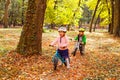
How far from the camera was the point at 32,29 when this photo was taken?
1194 centimetres

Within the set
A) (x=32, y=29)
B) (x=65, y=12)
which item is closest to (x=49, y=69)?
(x=32, y=29)

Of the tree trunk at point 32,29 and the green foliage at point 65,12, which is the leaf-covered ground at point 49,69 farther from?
the green foliage at point 65,12

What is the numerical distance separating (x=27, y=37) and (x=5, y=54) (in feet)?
4.77

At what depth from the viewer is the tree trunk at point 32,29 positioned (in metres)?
11.9

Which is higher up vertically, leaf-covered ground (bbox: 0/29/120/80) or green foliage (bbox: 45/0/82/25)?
green foliage (bbox: 45/0/82/25)

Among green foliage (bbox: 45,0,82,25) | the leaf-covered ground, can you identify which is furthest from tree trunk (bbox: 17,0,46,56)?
green foliage (bbox: 45,0,82,25)

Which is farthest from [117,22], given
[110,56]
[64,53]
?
[64,53]

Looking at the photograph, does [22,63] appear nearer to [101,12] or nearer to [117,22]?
[117,22]

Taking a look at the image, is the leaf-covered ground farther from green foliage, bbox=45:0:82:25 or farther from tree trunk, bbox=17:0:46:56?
green foliage, bbox=45:0:82:25

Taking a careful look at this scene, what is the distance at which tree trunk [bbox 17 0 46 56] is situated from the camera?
11.9 metres

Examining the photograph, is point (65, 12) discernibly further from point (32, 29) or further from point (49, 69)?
point (49, 69)

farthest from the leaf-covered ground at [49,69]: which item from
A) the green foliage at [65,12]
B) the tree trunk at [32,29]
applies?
the green foliage at [65,12]

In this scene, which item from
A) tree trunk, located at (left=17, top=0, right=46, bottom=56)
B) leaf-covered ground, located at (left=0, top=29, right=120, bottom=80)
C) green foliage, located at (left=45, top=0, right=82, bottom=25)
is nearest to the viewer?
leaf-covered ground, located at (left=0, top=29, right=120, bottom=80)

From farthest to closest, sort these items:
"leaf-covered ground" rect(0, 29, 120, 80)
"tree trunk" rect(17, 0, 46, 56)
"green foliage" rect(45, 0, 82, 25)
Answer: "green foliage" rect(45, 0, 82, 25) → "tree trunk" rect(17, 0, 46, 56) → "leaf-covered ground" rect(0, 29, 120, 80)
